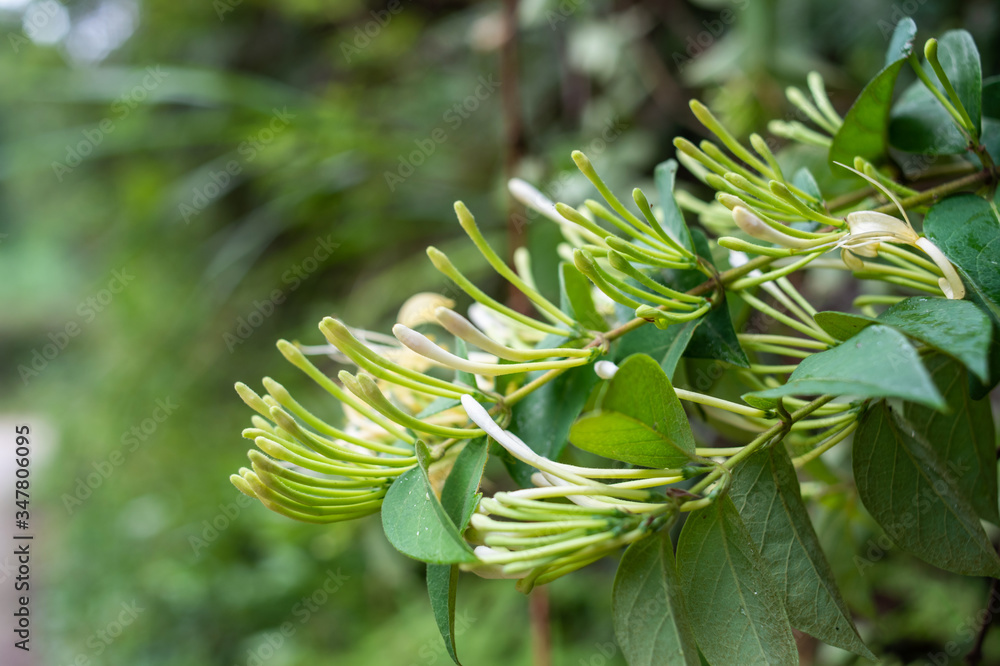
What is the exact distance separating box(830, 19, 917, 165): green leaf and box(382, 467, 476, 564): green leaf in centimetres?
21

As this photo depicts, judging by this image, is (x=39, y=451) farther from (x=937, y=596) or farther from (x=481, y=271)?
(x=937, y=596)

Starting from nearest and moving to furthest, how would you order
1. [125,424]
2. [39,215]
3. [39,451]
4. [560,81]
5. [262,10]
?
[560,81]
[125,424]
[262,10]
[39,215]
[39,451]

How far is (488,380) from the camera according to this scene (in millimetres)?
265

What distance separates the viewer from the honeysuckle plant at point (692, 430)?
0.18 metres

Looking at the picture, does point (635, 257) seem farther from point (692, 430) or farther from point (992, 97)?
point (992, 97)

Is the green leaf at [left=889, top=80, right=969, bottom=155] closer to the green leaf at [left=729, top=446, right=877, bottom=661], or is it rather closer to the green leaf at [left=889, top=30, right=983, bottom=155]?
the green leaf at [left=889, top=30, right=983, bottom=155]

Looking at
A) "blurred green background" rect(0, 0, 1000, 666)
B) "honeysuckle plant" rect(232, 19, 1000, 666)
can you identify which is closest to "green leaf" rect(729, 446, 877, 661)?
"honeysuckle plant" rect(232, 19, 1000, 666)

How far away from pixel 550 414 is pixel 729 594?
8 cm

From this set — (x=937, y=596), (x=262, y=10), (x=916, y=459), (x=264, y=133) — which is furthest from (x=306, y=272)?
(x=916, y=459)

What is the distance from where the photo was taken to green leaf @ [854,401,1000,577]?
0.68 feet

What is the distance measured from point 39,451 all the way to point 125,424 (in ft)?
5.90

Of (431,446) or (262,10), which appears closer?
(431,446)

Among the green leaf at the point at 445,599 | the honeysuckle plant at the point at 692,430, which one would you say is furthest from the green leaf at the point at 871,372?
the green leaf at the point at 445,599

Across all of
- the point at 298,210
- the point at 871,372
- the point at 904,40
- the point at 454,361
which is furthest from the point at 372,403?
the point at 298,210
